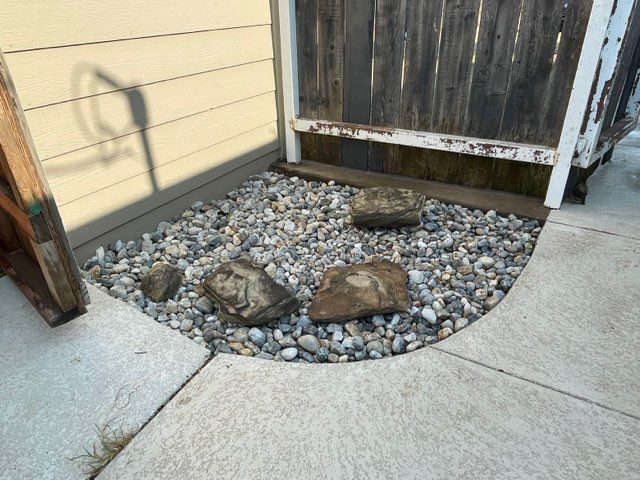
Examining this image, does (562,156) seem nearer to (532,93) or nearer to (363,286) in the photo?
(532,93)

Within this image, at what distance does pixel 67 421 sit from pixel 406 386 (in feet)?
→ 3.51

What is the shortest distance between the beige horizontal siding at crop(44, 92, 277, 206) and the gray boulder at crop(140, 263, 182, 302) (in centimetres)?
51

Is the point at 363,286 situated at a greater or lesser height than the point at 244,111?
lesser

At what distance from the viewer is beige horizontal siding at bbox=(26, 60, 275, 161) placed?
188cm

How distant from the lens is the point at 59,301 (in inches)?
65.5

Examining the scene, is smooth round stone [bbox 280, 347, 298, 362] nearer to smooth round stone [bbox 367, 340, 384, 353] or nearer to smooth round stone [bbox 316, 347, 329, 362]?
smooth round stone [bbox 316, 347, 329, 362]

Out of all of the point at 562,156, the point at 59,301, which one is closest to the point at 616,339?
the point at 562,156

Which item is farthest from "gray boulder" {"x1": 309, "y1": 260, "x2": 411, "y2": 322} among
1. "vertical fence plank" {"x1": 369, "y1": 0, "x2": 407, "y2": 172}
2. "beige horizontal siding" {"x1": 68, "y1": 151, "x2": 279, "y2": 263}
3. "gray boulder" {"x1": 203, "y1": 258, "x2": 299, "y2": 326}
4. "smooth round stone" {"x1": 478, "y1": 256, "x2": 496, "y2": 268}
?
"vertical fence plank" {"x1": 369, "y1": 0, "x2": 407, "y2": 172}

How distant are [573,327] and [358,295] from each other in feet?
2.70

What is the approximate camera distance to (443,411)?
137cm

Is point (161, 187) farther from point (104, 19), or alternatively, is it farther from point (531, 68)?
point (531, 68)

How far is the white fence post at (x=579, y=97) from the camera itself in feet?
6.70

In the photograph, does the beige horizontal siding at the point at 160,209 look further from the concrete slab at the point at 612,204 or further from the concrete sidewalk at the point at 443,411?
the concrete slab at the point at 612,204

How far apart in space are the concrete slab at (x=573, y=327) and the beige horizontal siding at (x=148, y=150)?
172cm
